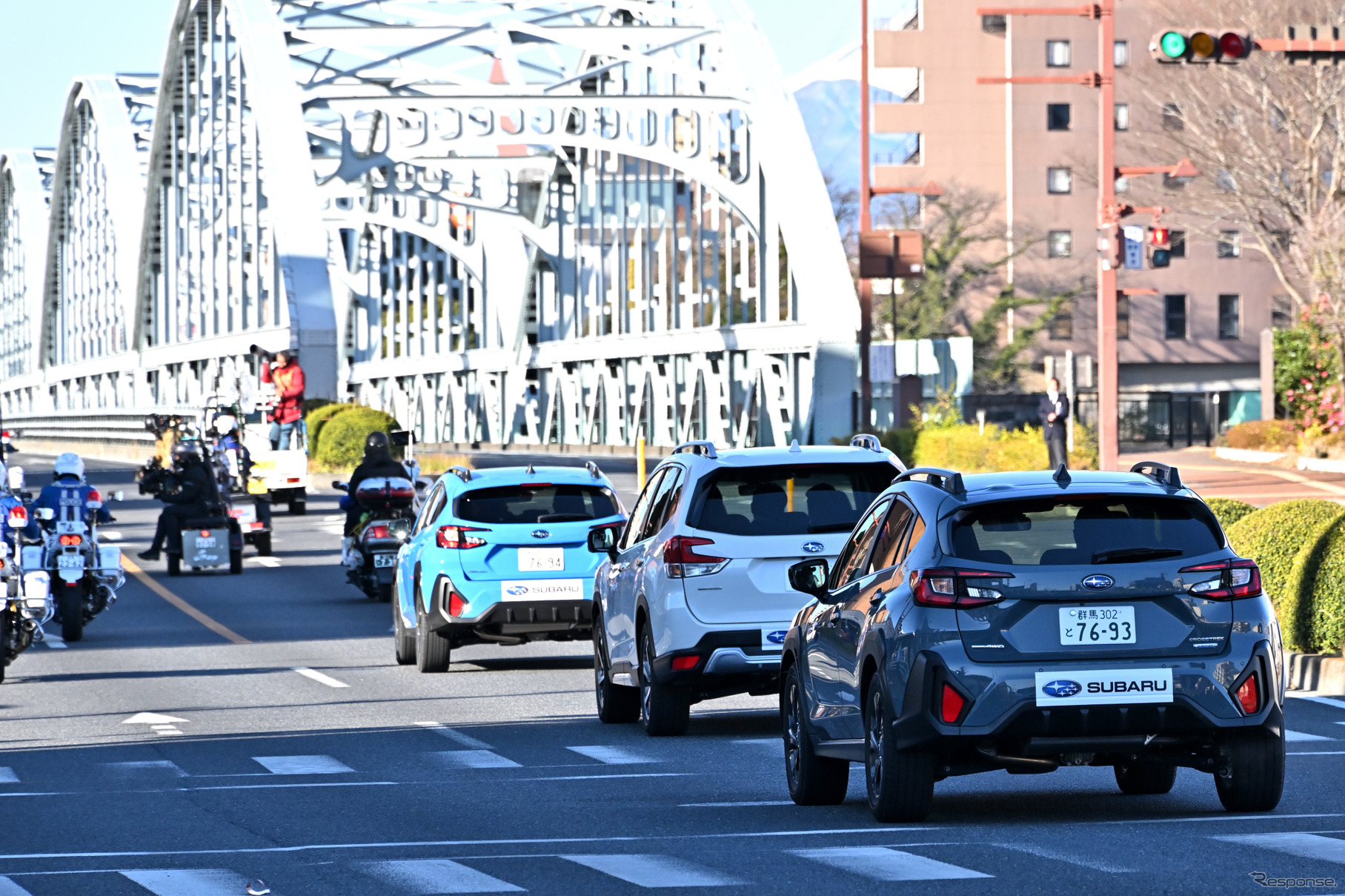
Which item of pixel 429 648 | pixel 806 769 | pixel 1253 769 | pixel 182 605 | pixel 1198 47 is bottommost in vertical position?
pixel 182 605

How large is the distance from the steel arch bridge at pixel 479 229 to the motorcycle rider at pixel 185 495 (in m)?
10.5

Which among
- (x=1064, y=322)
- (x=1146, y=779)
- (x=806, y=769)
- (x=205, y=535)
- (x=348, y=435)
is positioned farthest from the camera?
(x=1064, y=322)

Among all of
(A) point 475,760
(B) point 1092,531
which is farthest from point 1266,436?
(B) point 1092,531

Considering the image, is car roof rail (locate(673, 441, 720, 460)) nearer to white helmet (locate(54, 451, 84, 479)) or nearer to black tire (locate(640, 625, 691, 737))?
black tire (locate(640, 625, 691, 737))

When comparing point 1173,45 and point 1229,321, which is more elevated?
point 1173,45

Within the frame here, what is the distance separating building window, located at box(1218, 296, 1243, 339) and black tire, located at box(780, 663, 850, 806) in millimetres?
79575

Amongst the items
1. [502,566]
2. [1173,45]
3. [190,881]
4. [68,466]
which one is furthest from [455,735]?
[1173,45]

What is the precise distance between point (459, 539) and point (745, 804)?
24.0 ft

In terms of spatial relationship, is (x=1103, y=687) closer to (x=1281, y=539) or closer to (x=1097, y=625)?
(x=1097, y=625)

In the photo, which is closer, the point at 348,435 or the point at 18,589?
the point at 18,589

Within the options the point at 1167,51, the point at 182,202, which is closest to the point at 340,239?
the point at 182,202

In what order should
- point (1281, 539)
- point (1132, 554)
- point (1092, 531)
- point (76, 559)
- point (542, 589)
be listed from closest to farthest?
point (1132, 554) → point (1092, 531) → point (1281, 539) → point (542, 589) → point (76, 559)

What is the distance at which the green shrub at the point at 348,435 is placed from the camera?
5056cm

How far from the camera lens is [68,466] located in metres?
21.4
